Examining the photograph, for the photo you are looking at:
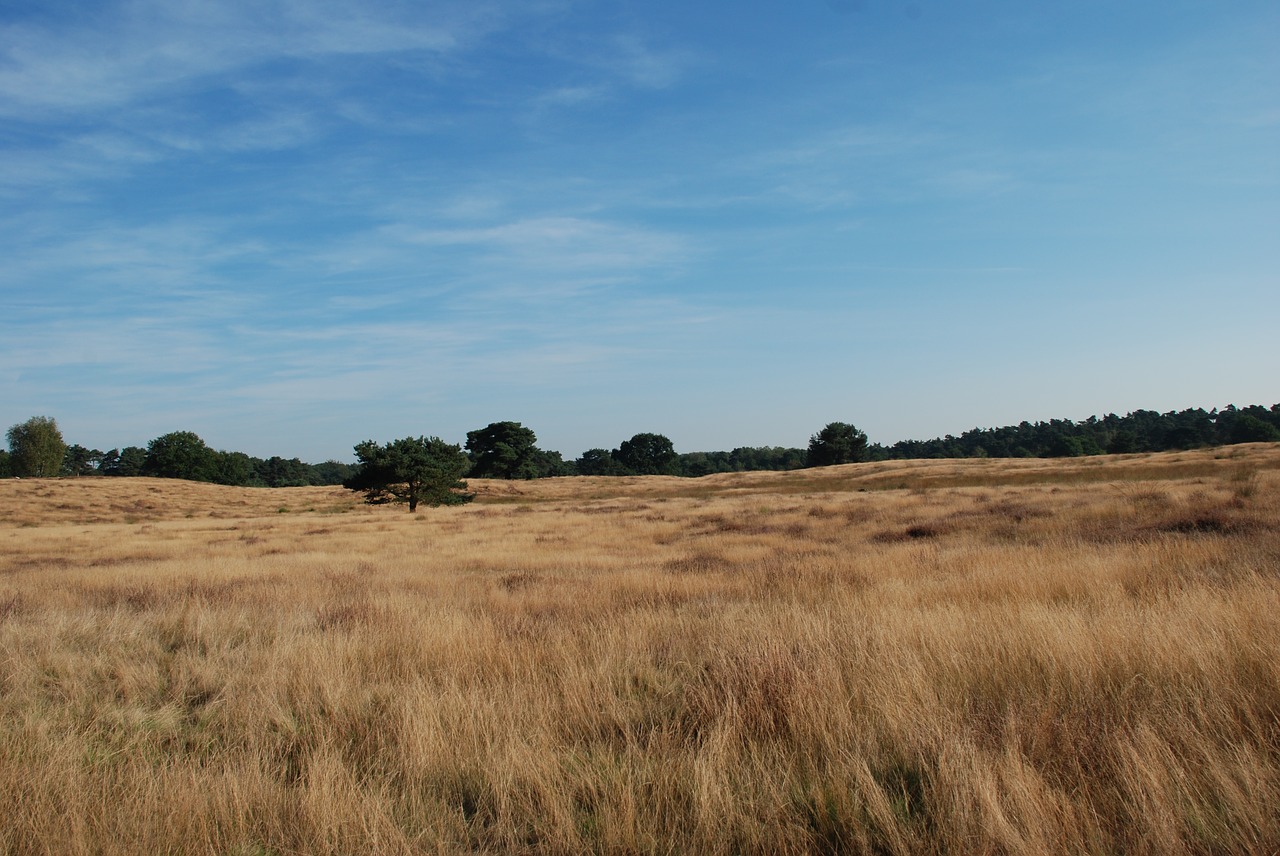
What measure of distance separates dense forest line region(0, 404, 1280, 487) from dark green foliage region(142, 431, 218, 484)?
15 centimetres

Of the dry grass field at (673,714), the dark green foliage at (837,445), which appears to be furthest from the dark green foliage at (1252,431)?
the dry grass field at (673,714)

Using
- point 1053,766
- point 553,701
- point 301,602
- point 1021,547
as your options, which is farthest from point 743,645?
point 1021,547

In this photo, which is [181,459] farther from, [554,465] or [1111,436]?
[1111,436]

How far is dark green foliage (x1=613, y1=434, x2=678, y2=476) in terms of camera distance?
453 feet

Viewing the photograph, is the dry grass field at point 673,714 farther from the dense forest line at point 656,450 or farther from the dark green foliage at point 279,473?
the dark green foliage at point 279,473

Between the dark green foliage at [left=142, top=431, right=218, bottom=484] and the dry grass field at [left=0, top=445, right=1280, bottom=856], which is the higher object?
the dark green foliage at [left=142, top=431, right=218, bottom=484]

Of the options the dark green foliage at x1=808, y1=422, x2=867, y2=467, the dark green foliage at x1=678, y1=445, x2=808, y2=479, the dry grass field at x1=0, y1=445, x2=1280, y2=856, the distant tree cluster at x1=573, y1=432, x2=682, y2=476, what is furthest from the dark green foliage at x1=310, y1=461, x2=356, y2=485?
the dry grass field at x1=0, y1=445, x2=1280, y2=856

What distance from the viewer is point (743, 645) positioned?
5.72 m

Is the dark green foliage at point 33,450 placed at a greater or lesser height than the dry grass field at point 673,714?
greater

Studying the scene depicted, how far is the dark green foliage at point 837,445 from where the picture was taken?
112500mm

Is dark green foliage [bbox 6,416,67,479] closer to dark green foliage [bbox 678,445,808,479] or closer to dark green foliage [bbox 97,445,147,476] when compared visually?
dark green foliage [bbox 97,445,147,476]

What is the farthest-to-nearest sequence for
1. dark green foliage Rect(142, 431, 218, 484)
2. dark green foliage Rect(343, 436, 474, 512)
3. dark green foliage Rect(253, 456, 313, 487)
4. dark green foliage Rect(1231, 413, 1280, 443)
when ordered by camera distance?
dark green foliage Rect(253, 456, 313, 487)
dark green foliage Rect(142, 431, 218, 484)
dark green foliage Rect(1231, 413, 1280, 443)
dark green foliage Rect(343, 436, 474, 512)

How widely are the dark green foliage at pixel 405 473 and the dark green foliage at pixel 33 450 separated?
108883 millimetres

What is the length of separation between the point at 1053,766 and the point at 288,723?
4.74 metres
